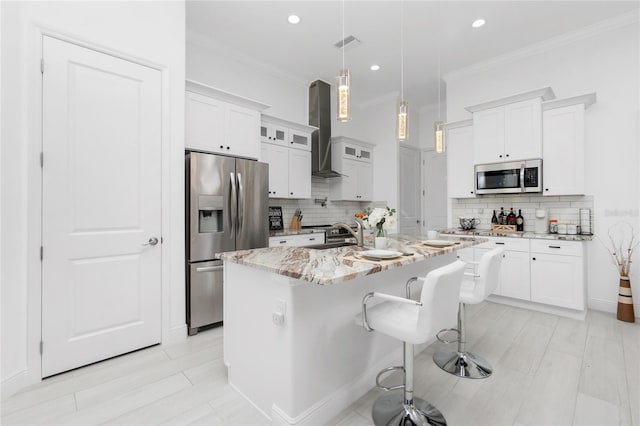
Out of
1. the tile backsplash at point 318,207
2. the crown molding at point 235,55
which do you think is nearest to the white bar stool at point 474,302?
the tile backsplash at point 318,207

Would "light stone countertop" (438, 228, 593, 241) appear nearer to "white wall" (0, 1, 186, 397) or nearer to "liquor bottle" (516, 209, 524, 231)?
"liquor bottle" (516, 209, 524, 231)

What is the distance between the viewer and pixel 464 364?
7.48 feet

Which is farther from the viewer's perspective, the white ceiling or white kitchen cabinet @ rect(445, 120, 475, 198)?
white kitchen cabinet @ rect(445, 120, 475, 198)

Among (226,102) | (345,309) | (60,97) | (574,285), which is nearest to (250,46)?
(226,102)

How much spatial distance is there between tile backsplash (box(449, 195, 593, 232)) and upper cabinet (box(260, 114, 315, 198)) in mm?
2464

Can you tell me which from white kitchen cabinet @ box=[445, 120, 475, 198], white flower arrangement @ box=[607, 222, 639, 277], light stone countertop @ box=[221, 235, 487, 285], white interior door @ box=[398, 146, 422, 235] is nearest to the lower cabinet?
white flower arrangement @ box=[607, 222, 639, 277]

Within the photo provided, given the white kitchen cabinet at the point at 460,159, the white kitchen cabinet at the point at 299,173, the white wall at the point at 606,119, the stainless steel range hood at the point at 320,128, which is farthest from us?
the stainless steel range hood at the point at 320,128

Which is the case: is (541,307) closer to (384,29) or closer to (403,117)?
(403,117)

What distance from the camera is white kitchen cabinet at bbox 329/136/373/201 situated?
5.42 m

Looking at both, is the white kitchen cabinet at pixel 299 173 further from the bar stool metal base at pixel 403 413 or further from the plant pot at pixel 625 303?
the plant pot at pixel 625 303

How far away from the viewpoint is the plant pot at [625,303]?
3182 millimetres

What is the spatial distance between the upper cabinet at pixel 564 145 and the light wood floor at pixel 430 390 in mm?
1701

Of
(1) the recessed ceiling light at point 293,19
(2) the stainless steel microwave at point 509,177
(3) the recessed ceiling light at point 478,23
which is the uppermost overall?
(1) the recessed ceiling light at point 293,19

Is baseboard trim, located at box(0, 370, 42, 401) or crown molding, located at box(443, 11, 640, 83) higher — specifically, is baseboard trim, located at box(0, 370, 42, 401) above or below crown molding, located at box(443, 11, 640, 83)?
below
